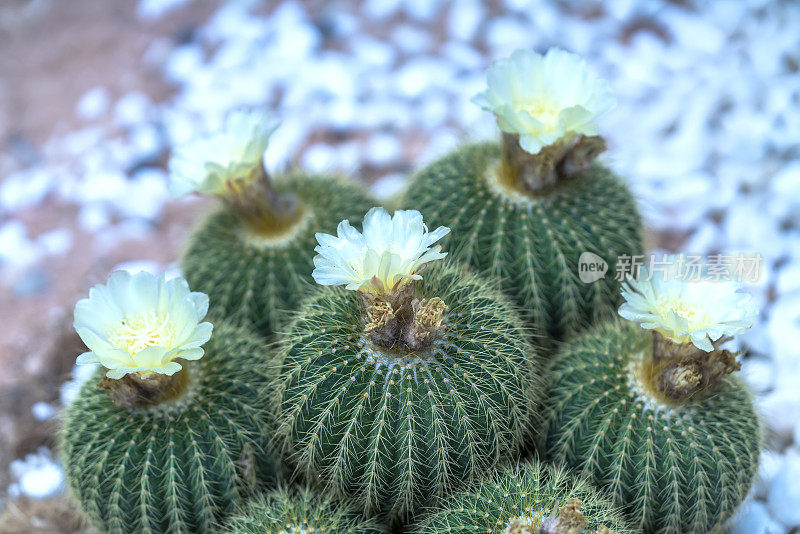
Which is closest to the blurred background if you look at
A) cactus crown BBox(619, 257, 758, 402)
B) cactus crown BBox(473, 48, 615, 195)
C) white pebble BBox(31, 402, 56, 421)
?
white pebble BBox(31, 402, 56, 421)

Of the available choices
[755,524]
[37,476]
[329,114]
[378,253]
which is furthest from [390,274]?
[329,114]

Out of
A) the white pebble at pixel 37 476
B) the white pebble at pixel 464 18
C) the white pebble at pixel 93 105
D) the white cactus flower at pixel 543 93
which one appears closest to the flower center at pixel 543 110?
the white cactus flower at pixel 543 93

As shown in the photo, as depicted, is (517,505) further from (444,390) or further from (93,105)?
(93,105)

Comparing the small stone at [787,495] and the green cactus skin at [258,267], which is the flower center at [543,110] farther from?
the small stone at [787,495]

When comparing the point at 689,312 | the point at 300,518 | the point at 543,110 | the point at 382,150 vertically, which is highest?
the point at 543,110

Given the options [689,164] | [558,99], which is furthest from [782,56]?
[558,99]

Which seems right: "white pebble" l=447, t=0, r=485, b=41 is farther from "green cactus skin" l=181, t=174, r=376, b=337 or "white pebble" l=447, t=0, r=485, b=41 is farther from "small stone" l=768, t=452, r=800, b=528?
"small stone" l=768, t=452, r=800, b=528
